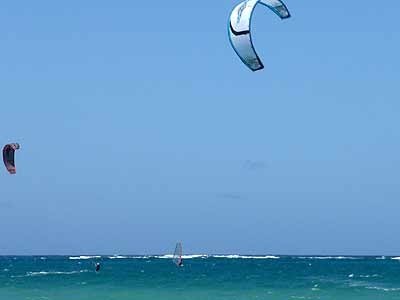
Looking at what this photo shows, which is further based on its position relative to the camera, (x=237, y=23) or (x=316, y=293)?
(x=316, y=293)

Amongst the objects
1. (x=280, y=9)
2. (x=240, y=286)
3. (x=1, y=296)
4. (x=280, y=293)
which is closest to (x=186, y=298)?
(x=280, y=293)

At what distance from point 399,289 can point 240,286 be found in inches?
389

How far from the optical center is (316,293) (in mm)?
50281

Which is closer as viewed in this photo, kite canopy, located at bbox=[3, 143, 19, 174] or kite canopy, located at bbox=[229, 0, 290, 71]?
kite canopy, located at bbox=[229, 0, 290, 71]

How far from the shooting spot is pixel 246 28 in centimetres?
1839

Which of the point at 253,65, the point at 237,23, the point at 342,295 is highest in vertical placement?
the point at 237,23

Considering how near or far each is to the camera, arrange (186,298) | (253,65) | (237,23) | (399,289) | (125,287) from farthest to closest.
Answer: (125,287), (399,289), (186,298), (237,23), (253,65)

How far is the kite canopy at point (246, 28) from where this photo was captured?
57.9ft

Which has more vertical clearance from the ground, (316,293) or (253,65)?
(253,65)

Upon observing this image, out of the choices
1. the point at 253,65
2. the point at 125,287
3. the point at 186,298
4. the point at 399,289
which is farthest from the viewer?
the point at 125,287

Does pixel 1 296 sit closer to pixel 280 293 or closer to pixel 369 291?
pixel 280 293

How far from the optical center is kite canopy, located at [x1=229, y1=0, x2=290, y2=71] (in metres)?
17.7

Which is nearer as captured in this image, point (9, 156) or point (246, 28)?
point (246, 28)

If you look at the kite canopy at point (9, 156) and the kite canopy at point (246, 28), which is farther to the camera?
the kite canopy at point (9, 156)
